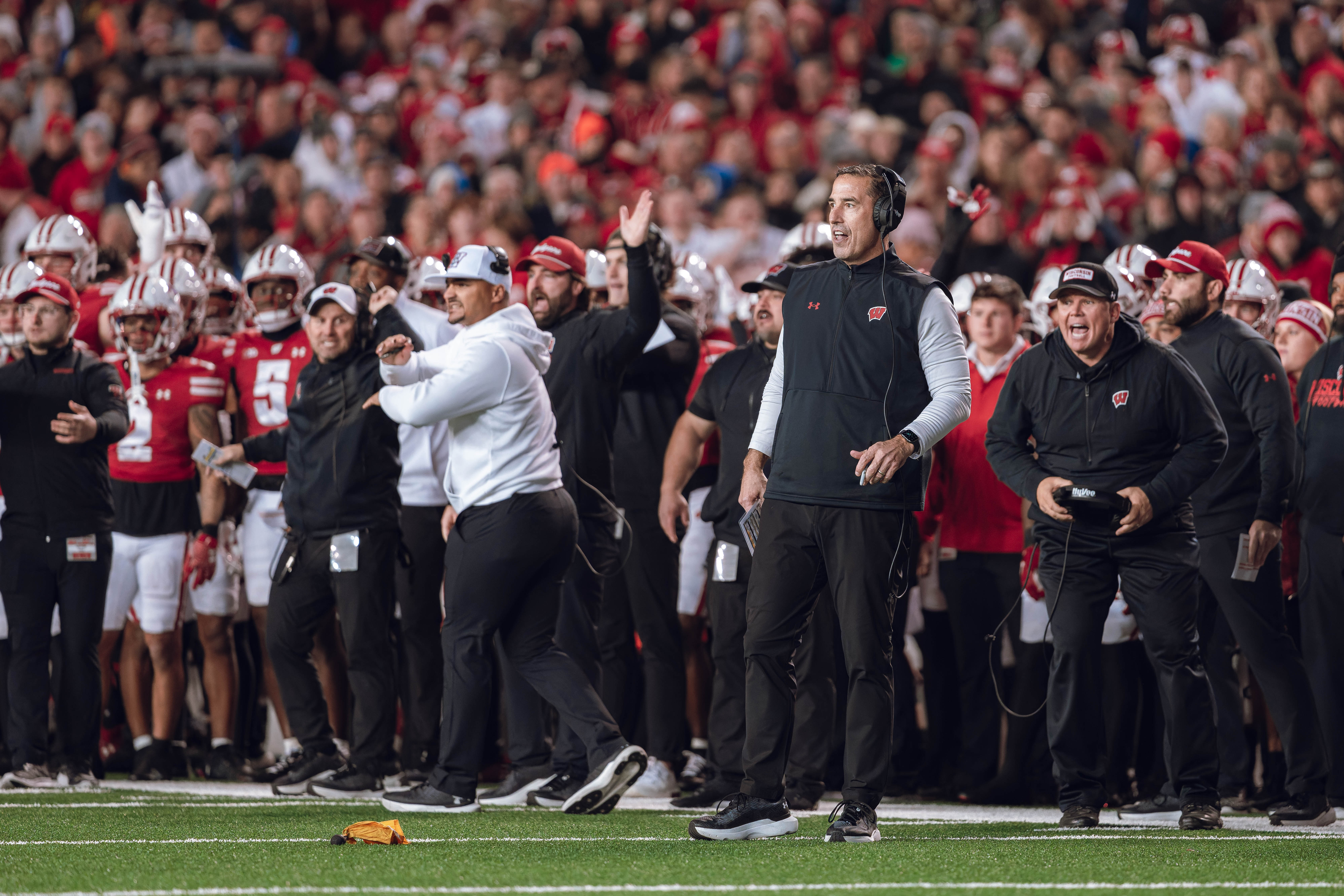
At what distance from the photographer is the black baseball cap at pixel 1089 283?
7.02 metres

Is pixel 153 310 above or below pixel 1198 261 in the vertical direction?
below

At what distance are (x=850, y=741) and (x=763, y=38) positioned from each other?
12032 millimetres

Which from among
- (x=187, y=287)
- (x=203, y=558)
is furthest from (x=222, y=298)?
(x=203, y=558)

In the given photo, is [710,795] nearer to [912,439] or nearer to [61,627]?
[912,439]

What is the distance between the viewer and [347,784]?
8.02 m

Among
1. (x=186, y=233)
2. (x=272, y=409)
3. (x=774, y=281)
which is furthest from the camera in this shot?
(x=186, y=233)

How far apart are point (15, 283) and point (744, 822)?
5.52 metres

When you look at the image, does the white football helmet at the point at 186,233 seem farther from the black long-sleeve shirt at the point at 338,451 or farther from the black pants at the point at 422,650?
the black pants at the point at 422,650

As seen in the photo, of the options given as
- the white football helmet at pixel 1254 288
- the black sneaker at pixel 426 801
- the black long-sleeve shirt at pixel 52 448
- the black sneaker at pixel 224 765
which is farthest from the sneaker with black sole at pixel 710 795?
the white football helmet at pixel 1254 288

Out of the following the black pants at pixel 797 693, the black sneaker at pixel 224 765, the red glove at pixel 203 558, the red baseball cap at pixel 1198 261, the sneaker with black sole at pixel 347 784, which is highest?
the red baseball cap at pixel 1198 261

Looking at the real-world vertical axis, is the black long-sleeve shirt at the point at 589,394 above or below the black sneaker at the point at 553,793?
above

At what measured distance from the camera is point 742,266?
13.4 meters

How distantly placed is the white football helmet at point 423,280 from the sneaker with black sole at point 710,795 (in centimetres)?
363

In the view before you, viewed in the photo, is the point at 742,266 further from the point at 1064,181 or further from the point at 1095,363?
the point at 1095,363
